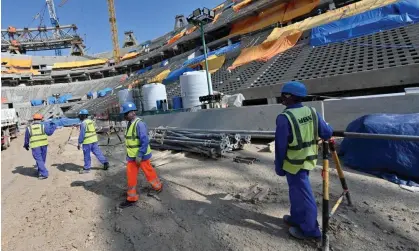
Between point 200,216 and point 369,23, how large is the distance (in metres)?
11.3

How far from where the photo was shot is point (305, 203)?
8.57 feet

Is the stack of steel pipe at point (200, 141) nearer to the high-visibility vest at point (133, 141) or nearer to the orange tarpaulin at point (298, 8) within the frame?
the high-visibility vest at point (133, 141)

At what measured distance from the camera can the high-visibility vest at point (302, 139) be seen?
2561mm

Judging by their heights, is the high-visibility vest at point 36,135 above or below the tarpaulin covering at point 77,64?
below

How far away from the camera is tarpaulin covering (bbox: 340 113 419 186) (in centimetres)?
370

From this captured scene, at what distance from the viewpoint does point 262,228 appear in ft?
9.76

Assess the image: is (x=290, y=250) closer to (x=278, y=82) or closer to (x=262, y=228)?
(x=262, y=228)

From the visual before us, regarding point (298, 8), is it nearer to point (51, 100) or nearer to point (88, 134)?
point (88, 134)

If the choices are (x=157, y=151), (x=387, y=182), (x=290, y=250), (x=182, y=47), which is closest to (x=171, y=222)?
(x=290, y=250)

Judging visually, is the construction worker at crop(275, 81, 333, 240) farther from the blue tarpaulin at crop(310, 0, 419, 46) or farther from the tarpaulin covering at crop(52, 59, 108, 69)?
the tarpaulin covering at crop(52, 59, 108, 69)

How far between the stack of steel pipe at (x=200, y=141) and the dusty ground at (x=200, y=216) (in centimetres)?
76

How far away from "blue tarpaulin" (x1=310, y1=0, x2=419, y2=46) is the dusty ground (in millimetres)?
8406

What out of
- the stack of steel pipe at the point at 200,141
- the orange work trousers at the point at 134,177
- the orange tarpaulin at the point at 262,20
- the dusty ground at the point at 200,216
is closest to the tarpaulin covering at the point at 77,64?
the orange tarpaulin at the point at 262,20

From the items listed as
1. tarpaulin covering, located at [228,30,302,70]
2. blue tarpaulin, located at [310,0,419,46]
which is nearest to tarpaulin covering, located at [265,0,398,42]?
tarpaulin covering, located at [228,30,302,70]
